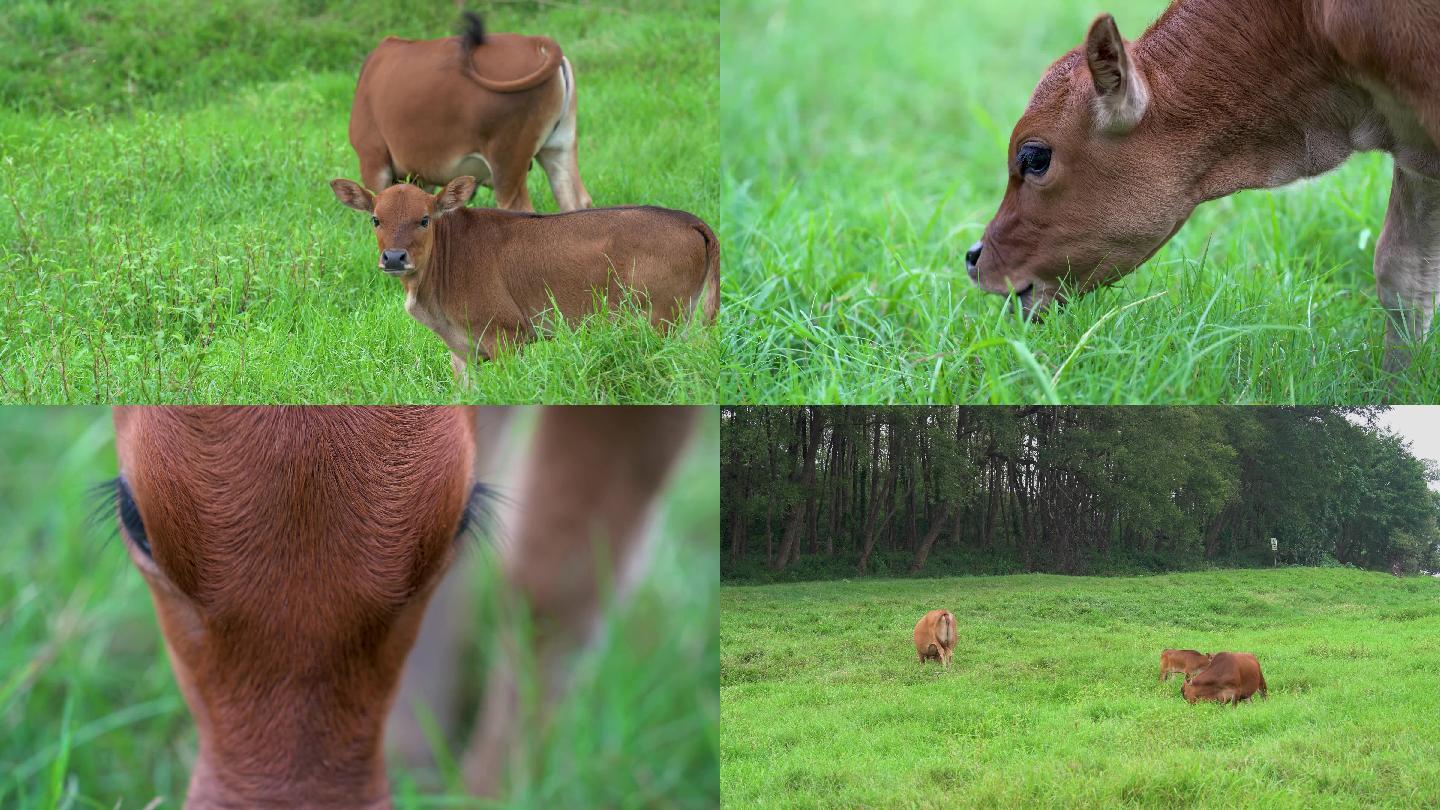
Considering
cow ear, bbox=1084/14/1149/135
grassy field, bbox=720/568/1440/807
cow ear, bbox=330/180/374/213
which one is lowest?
grassy field, bbox=720/568/1440/807

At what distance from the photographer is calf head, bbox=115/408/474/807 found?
9.62 ft

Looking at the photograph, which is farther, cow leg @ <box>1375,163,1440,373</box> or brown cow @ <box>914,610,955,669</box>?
cow leg @ <box>1375,163,1440,373</box>

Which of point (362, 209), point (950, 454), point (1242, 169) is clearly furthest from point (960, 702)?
point (362, 209)

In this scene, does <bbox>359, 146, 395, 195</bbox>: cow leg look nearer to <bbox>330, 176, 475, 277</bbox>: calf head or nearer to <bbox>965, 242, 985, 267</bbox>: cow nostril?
<bbox>330, 176, 475, 277</bbox>: calf head

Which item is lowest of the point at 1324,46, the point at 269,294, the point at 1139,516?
the point at 1139,516

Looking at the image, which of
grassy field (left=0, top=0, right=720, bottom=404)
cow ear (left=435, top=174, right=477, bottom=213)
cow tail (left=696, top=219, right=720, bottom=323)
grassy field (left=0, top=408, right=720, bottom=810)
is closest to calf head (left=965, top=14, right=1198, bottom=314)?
cow tail (left=696, top=219, right=720, bottom=323)

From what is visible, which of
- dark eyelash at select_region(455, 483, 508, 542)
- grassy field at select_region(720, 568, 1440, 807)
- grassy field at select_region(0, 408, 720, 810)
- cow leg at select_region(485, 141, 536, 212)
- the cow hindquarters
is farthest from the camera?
the cow hindquarters

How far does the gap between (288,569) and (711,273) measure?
1919 mm

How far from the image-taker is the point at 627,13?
5559 millimetres

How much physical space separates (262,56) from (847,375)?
114 inches

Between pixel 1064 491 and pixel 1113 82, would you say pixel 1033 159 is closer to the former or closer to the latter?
pixel 1113 82

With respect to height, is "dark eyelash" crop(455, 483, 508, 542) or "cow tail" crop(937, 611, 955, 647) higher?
"dark eyelash" crop(455, 483, 508, 542)

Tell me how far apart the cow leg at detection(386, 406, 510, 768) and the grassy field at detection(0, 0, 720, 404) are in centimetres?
36

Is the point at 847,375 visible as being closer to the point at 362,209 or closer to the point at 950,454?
the point at 950,454
